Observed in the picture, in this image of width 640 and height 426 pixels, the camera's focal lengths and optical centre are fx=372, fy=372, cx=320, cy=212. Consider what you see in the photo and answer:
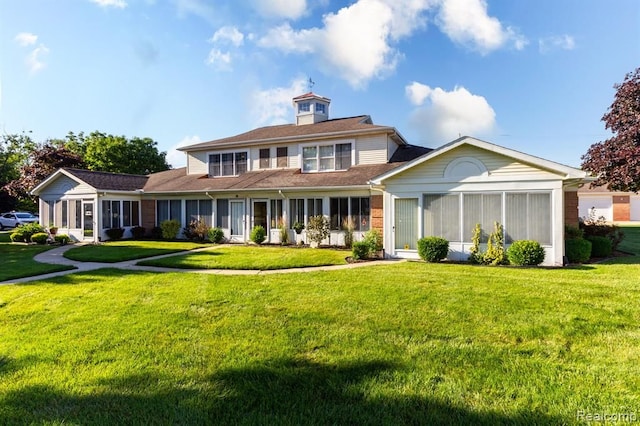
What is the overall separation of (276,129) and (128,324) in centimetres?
1930

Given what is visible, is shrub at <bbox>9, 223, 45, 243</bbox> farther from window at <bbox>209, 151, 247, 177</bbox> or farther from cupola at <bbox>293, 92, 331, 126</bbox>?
cupola at <bbox>293, 92, 331, 126</bbox>

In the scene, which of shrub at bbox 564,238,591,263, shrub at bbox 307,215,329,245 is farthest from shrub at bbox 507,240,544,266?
shrub at bbox 307,215,329,245

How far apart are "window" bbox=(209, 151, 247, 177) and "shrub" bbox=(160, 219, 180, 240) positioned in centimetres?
386

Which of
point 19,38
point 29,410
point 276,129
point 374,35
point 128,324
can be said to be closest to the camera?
point 29,410

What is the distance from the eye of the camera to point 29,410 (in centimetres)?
368

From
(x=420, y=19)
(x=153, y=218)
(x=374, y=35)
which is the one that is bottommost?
(x=153, y=218)

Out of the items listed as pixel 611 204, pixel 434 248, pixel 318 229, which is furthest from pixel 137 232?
pixel 611 204

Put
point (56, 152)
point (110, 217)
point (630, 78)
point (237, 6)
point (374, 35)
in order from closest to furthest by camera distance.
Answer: point (237, 6) → point (374, 35) → point (630, 78) → point (110, 217) → point (56, 152)

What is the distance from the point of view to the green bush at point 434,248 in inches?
509

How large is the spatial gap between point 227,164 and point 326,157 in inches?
256

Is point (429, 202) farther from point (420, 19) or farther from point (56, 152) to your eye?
point (56, 152)

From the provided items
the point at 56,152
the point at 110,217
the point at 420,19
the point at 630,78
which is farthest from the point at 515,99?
the point at 56,152

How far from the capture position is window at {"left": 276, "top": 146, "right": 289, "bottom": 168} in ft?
69.2

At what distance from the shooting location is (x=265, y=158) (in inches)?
852
